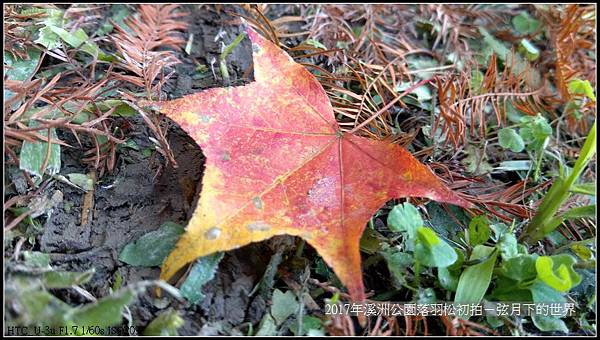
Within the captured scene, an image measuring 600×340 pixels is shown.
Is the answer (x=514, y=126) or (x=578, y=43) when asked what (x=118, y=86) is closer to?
(x=514, y=126)

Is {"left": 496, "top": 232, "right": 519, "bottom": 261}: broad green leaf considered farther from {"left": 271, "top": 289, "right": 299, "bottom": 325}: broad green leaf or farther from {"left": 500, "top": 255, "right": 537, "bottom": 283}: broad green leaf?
{"left": 271, "top": 289, "right": 299, "bottom": 325}: broad green leaf

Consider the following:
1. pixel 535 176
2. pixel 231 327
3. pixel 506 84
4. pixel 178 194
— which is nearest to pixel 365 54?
pixel 506 84

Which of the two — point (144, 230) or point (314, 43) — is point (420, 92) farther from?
point (144, 230)

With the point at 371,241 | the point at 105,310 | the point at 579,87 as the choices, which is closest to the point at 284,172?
the point at 371,241

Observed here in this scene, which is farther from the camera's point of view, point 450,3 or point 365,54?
point 450,3

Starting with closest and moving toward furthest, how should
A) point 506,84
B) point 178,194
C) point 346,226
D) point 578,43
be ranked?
point 346,226, point 178,194, point 506,84, point 578,43

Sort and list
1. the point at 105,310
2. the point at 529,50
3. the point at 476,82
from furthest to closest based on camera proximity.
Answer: the point at 529,50 < the point at 476,82 < the point at 105,310

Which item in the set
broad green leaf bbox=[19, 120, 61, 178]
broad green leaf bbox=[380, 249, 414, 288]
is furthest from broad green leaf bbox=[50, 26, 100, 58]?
broad green leaf bbox=[380, 249, 414, 288]

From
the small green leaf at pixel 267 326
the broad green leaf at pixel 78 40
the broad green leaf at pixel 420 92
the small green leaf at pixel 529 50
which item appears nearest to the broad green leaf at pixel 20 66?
the broad green leaf at pixel 78 40
